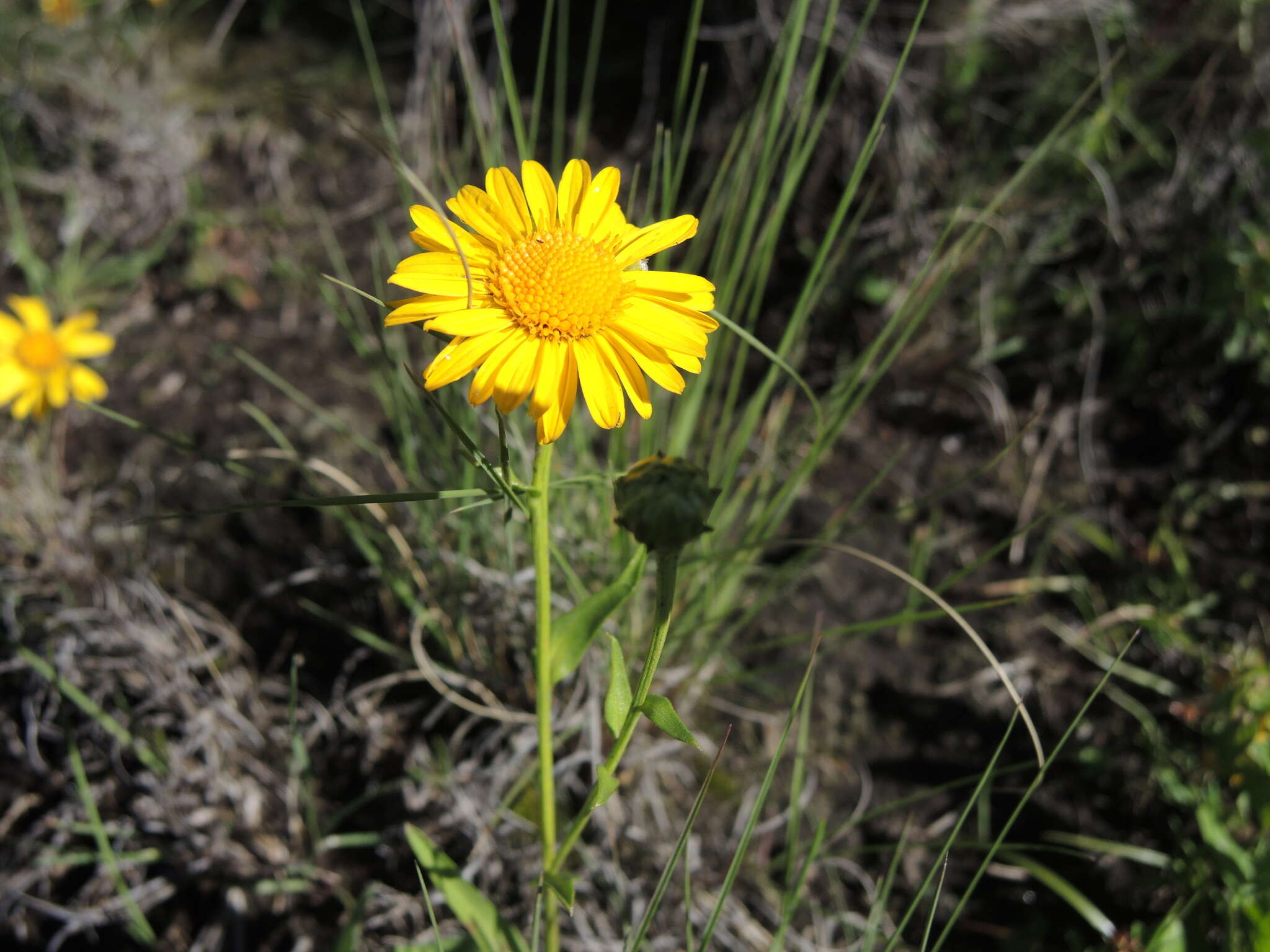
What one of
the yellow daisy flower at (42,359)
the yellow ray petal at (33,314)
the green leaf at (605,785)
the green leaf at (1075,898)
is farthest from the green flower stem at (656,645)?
the yellow ray petal at (33,314)

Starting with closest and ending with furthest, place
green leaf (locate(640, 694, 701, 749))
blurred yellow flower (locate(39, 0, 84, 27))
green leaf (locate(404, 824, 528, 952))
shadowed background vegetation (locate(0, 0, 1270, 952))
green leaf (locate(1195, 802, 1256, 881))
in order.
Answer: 1. green leaf (locate(640, 694, 701, 749))
2. green leaf (locate(404, 824, 528, 952))
3. green leaf (locate(1195, 802, 1256, 881))
4. shadowed background vegetation (locate(0, 0, 1270, 952))
5. blurred yellow flower (locate(39, 0, 84, 27))

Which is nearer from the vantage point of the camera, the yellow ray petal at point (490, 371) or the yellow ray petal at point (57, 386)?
the yellow ray petal at point (490, 371)

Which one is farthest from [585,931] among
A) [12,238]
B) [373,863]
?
[12,238]

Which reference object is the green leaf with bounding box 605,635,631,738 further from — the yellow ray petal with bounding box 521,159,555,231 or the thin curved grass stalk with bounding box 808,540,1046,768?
the yellow ray petal with bounding box 521,159,555,231

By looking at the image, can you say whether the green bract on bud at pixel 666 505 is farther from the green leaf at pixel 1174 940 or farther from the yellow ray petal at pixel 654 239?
the green leaf at pixel 1174 940

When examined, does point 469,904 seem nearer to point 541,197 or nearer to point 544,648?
point 544,648

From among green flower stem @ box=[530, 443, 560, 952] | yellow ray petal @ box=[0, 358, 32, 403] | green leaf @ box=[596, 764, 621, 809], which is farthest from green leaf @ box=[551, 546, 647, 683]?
yellow ray petal @ box=[0, 358, 32, 403]
